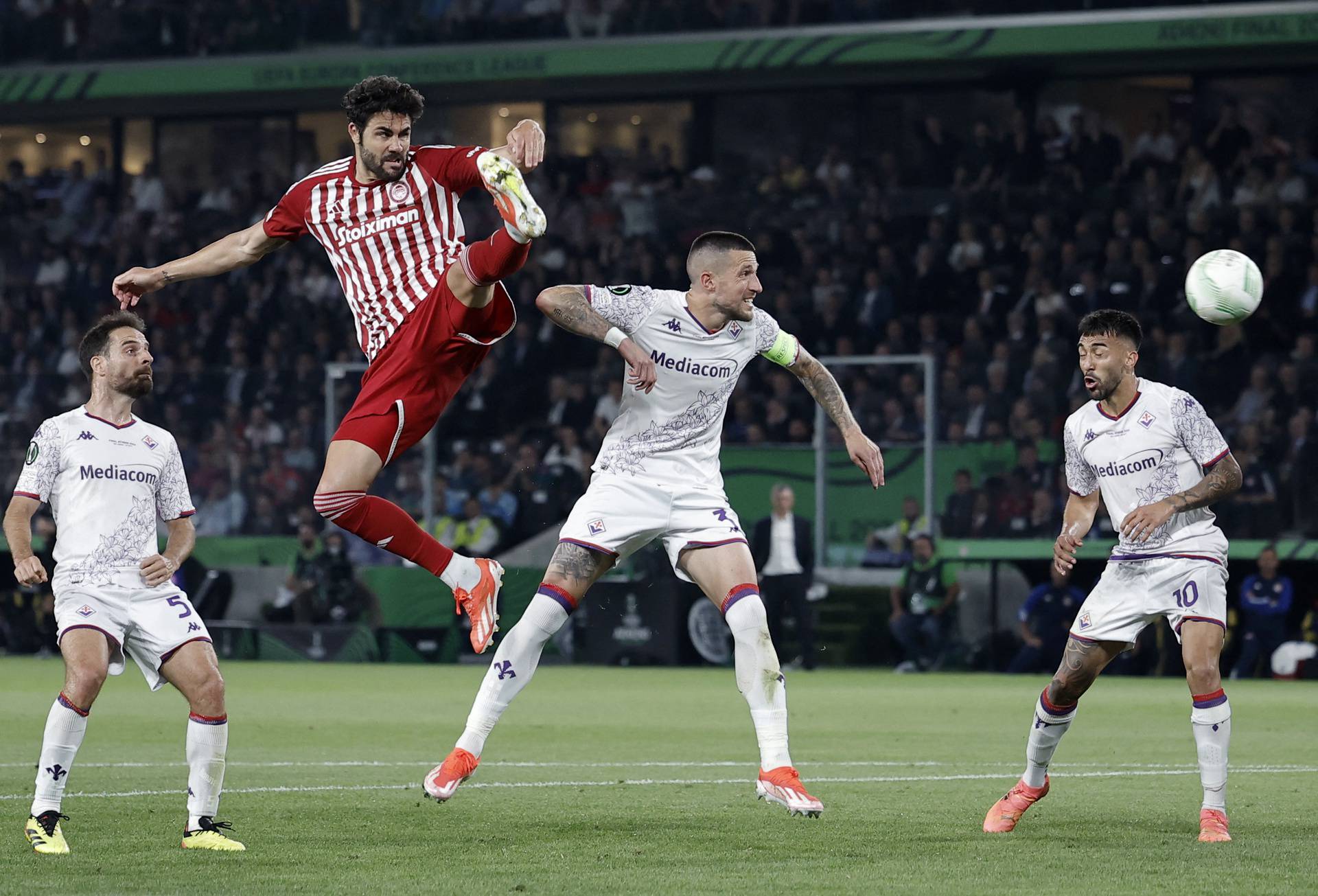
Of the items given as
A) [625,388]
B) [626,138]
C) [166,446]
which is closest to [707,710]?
[625,388]

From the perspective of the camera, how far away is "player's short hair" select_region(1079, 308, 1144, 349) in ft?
26.3

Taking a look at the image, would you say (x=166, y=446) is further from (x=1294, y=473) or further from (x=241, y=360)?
(x=241, y=360)

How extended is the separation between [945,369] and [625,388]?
45.7 feet

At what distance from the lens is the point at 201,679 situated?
7.48m

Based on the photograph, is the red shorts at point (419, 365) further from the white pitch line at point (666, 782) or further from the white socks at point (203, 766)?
the white pitch line at point (666, 782)

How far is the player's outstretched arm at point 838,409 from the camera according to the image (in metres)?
8.24

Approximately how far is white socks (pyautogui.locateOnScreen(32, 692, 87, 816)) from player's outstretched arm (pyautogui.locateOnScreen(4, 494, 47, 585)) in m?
0.48

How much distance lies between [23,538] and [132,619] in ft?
1.79

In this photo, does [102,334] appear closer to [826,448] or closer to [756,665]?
[756,665]

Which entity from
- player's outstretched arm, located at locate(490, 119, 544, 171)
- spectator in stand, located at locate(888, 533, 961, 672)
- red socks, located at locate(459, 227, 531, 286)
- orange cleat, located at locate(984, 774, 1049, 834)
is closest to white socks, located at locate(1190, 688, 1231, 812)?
orange cleat, located at locate(984, 774, 1049, 834)

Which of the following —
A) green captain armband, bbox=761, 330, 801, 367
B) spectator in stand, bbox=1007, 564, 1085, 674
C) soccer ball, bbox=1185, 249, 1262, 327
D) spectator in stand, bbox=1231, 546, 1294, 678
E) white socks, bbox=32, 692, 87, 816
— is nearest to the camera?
white socks, bbox=32, 692, 87, 816

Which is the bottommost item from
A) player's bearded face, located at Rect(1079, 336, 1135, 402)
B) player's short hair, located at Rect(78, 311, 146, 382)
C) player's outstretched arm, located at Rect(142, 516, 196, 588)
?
player's outstretched arm, located at Rect(142, 516, 196, 588)

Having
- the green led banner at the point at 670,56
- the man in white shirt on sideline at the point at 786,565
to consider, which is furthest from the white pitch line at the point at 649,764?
the green led banner at the point at 670,56

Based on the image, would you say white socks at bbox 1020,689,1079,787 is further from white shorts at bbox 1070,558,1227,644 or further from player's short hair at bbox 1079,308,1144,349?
player's short hair at bbox 1079,308,1144,349
